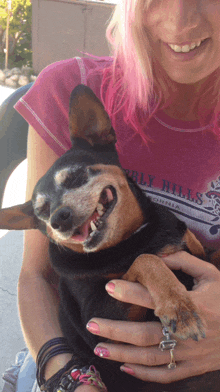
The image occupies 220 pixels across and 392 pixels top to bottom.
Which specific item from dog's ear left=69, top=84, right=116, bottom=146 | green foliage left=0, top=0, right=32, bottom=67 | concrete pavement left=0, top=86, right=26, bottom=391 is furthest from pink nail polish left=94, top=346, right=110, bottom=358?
green foliage left=0, top=0, right=32, bottom=67

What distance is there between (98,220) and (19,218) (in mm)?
335

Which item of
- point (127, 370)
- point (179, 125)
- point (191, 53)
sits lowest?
point (127, 370)

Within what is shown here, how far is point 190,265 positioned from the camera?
125 centimetres

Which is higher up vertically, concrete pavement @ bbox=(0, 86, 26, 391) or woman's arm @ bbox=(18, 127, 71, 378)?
woman's arm @ bbox=(18, 127, 71, 378)

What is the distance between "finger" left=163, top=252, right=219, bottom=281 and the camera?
4.09 feet

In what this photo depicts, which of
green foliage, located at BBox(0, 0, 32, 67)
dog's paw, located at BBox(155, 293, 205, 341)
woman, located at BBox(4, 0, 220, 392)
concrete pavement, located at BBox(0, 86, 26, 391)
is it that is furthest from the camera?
green foliage, located at BBox(0, 0, 32, 67)

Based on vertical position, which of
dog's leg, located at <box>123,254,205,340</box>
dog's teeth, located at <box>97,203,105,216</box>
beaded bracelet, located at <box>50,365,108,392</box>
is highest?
dog's teeth, located at <box>97,203,105,216</box>

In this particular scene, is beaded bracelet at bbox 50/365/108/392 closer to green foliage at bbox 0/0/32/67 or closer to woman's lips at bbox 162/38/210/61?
woman's lips at bbox 162/38/210/61

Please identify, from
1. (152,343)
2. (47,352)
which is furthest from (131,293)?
(47,352)

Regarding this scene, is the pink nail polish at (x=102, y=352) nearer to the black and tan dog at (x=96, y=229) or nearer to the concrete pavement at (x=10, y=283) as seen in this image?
the black and tan dog at (x=96, y=229)

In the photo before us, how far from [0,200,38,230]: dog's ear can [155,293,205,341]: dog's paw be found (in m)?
0.60

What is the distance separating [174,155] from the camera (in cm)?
150

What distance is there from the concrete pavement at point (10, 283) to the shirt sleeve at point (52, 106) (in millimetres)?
1533

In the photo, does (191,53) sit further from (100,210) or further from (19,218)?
(19,218)
